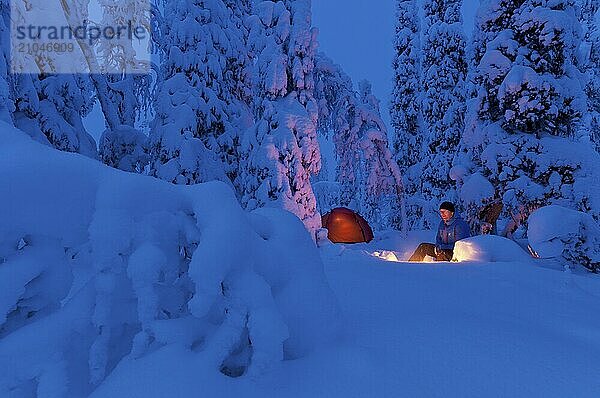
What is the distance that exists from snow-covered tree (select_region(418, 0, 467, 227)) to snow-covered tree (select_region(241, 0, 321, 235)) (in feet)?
33.8

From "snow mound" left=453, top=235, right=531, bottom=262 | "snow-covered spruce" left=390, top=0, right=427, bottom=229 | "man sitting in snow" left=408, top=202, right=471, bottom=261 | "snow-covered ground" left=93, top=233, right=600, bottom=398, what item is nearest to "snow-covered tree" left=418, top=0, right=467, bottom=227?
"snow-covered spruce" left=390, top=0, right=427, bottom=229

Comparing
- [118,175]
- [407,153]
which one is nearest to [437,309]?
[118,175]

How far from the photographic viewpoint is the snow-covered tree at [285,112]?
10.3 meters

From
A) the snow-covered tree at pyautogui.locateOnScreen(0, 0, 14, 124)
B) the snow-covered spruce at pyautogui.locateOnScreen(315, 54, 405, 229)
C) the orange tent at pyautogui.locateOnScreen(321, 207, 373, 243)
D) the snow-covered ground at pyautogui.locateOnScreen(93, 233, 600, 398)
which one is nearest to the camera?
the snow-covered ground at pyautogui.locateOnScreen(93, 233, 600, 398)

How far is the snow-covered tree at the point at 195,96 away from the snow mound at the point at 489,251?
8.47 meters

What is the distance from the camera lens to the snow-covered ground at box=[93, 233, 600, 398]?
1.89 meters

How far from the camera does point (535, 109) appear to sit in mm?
10383

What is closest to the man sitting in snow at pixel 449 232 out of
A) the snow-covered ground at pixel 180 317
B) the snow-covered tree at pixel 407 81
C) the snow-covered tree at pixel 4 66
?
the snow-covered ground at pixel 180 317

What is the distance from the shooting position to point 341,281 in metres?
4.39

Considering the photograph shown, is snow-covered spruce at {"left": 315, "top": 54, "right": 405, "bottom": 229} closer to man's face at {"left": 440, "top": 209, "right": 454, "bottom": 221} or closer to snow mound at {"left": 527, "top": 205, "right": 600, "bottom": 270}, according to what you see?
man's face at {"left": 440, "top": 209, "right": 454, "bottom": 221}

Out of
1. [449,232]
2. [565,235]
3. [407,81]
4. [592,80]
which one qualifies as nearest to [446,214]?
[449,232]

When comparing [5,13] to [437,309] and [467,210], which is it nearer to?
[437,309]

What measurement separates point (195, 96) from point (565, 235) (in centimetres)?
1089

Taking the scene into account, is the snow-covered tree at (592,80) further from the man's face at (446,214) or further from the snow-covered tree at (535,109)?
the man's face at (446,214)
